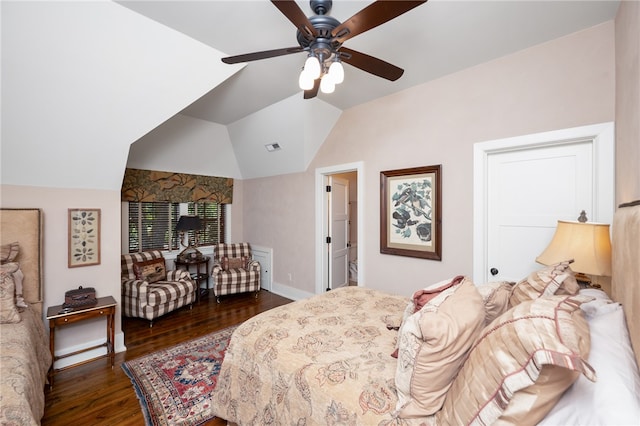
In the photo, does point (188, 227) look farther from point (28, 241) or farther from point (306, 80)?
point (306, 80)

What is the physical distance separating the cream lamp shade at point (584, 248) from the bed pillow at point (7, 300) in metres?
3.77

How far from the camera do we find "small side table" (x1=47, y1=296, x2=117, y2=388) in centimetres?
236

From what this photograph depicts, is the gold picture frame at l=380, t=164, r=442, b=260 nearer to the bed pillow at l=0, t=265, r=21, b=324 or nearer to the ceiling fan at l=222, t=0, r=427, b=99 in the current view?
the ceiling fan at l=222, t=0, r=427, b=99

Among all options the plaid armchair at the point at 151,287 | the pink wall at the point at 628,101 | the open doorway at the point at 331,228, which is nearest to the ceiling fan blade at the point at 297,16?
the pink wall at the point at 628,101

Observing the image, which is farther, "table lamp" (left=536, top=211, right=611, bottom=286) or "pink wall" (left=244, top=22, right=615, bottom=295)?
"pink wall" (left=244, top=22, right=615, bottom=295)

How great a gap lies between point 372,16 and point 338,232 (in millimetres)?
3287

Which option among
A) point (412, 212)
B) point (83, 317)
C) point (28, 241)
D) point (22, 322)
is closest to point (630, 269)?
point (412, 212)

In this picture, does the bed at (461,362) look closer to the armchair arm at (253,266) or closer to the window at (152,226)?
the armchair arm at (253,266)

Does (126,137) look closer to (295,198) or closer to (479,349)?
(295,198)

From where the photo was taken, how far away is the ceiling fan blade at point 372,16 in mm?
1250

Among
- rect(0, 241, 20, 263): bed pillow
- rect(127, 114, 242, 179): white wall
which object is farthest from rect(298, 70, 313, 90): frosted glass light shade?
rect(127, 114, 242, 179): white wall

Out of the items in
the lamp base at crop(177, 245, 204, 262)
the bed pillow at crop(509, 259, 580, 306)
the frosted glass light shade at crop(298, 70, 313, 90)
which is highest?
the frosted glass light shade at crop(298, 70, 313, 90)

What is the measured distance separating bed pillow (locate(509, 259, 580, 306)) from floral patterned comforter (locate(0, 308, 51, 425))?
7.90 feet

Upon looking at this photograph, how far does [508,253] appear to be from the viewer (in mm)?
2402
